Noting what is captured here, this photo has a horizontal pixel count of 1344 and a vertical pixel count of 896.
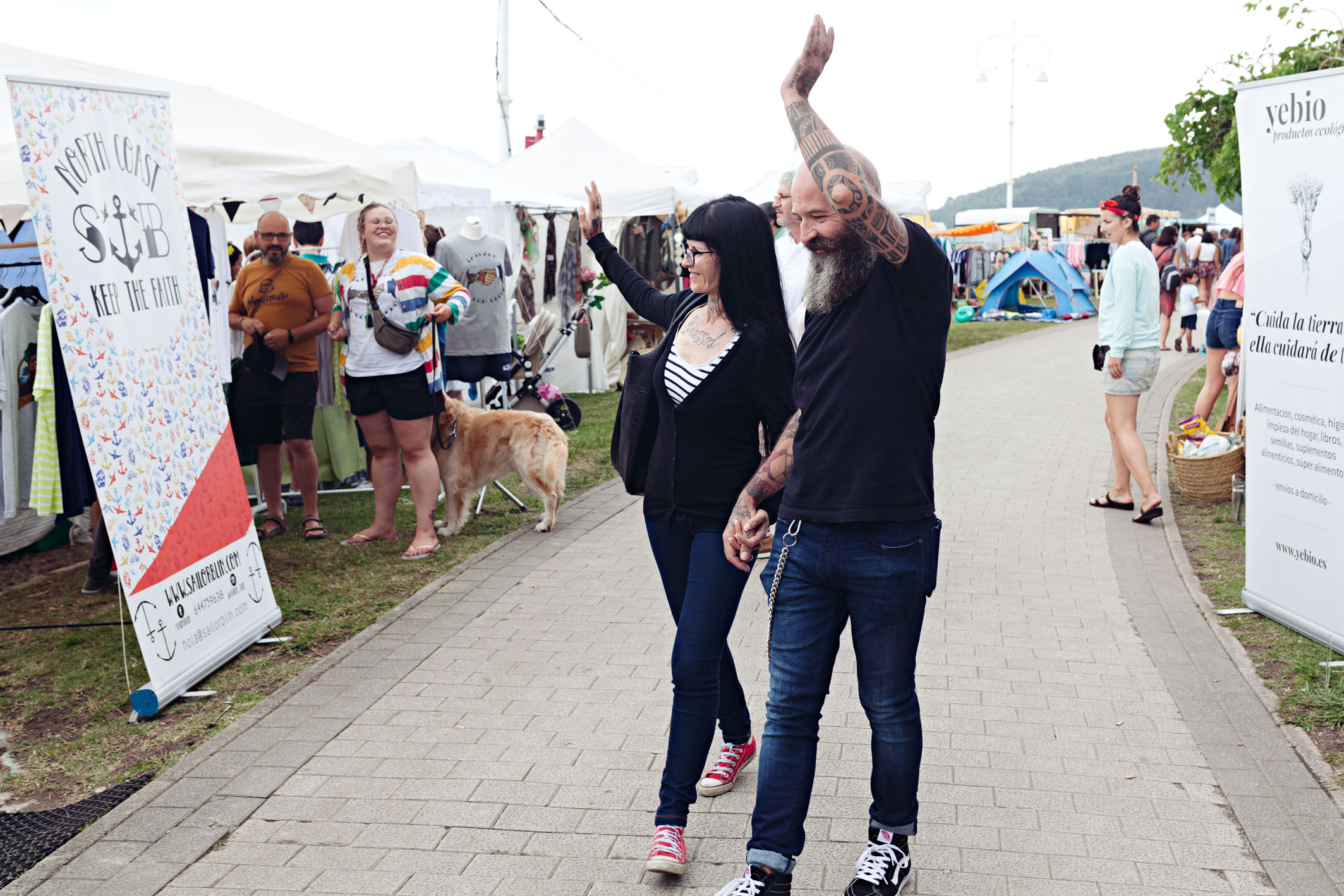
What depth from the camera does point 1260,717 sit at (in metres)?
4.20

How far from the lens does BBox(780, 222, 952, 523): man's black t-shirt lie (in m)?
2.62

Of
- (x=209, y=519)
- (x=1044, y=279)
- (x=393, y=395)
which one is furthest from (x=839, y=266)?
(x=1044, y=279)

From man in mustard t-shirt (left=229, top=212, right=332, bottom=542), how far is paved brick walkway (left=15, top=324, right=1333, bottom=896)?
5.37 feet

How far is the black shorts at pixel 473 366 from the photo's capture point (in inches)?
395

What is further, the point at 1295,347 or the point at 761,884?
the point at 1295,347

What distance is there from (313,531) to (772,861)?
519 cm

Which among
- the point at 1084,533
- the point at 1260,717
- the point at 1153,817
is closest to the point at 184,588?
the point at 1153,817

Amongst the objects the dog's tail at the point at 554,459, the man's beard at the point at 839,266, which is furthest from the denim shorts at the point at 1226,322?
the man's beard at the point at 839,266

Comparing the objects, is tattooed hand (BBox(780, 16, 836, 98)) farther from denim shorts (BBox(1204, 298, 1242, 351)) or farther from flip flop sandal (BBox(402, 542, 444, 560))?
denim shorts (BBox(1204, 298, 1242, 351))

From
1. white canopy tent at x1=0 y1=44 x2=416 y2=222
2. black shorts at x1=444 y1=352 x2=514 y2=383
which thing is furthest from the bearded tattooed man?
black shorts at x1=444 y1=352 x2=514 y2=383

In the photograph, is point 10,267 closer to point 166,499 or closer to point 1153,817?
point 166,499

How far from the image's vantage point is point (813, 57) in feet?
8.36

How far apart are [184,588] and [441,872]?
207 centimetres

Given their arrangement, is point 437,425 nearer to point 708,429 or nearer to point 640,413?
point 640,413
